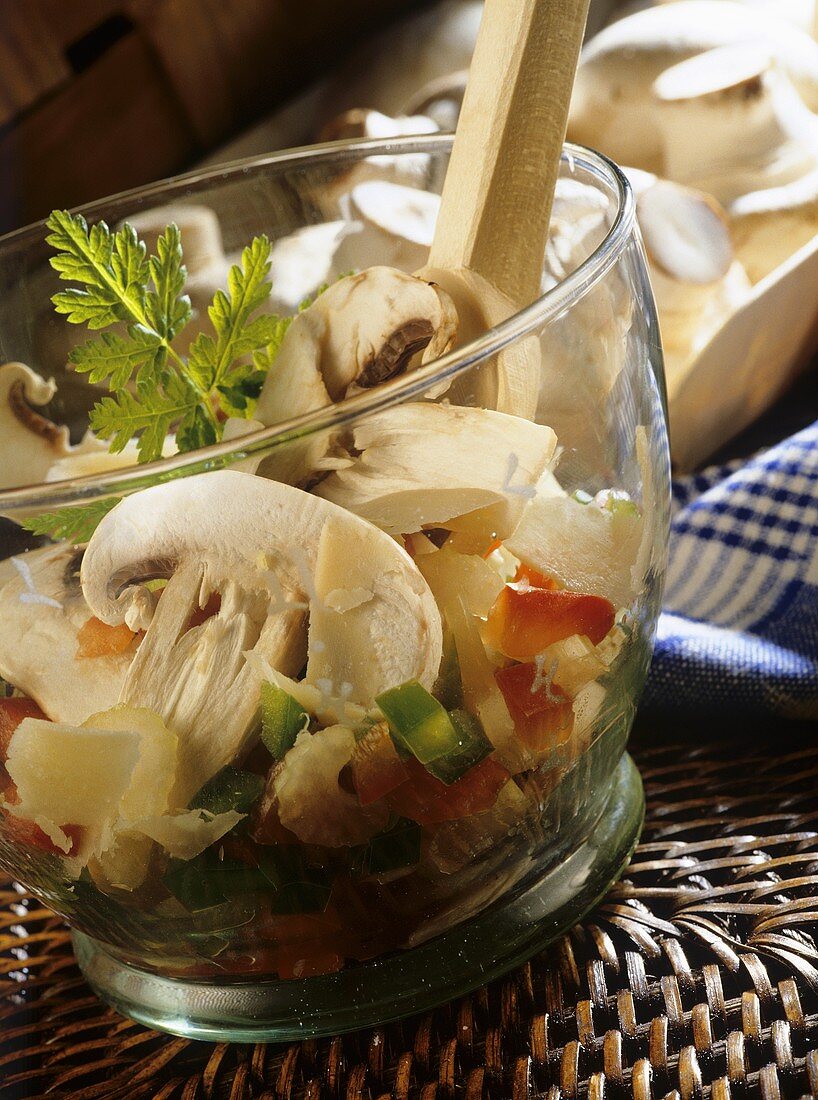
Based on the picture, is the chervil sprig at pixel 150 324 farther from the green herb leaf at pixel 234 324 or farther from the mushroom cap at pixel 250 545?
the mushroom cap at pixel 250 545

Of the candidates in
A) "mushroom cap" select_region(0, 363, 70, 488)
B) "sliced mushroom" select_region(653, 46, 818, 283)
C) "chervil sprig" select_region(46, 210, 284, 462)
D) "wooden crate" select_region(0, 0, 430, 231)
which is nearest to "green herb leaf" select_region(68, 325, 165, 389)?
"chervil sprig" select_region(46, 210, 284, 462)

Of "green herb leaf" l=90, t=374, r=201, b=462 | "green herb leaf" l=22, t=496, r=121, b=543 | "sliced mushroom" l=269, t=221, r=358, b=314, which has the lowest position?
"sliced mushroom" l=269, t=221, r=358, b=314

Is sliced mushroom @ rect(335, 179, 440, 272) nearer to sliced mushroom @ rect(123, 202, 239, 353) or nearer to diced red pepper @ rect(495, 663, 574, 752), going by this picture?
sliced mushroom @ rect(123, 202, 239, 353)

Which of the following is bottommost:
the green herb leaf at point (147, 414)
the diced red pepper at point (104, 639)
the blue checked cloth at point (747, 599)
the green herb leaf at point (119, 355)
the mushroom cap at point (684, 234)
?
the blue checked cloth at point (747, 599)

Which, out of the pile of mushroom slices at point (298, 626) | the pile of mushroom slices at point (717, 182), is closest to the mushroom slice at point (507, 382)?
the pile of mushroom slices at point (298, 626)

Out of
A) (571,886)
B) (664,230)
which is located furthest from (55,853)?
(664,230)

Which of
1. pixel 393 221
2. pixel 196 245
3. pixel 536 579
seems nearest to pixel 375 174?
pixel 393 221
